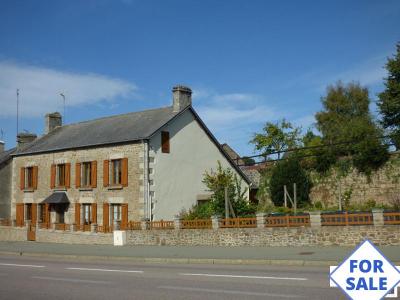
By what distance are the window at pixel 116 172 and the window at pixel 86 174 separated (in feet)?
7.01

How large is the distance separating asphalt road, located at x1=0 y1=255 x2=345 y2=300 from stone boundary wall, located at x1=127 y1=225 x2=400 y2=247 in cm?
505

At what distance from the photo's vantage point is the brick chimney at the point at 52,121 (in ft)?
120

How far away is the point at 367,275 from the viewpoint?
503 cm

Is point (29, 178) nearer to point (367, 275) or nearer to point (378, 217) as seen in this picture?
point (378, 217)

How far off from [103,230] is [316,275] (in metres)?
17.9

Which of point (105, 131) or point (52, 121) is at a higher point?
point (52, 121)

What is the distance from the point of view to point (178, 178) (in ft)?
96.1

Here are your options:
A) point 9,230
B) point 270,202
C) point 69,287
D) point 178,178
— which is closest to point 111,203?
point 178,178

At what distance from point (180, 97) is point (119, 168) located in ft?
18.9

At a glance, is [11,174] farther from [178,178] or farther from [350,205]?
[350,205]

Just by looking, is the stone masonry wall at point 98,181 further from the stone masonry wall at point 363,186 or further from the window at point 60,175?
the stone masonry wall at point 363,186

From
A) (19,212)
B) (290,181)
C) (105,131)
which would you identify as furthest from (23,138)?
(290,181)

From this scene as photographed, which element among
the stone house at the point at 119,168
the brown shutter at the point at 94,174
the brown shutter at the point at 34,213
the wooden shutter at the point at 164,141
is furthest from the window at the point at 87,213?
the wooden shutter at the point at 164,141

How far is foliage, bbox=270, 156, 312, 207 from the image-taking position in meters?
33.5
